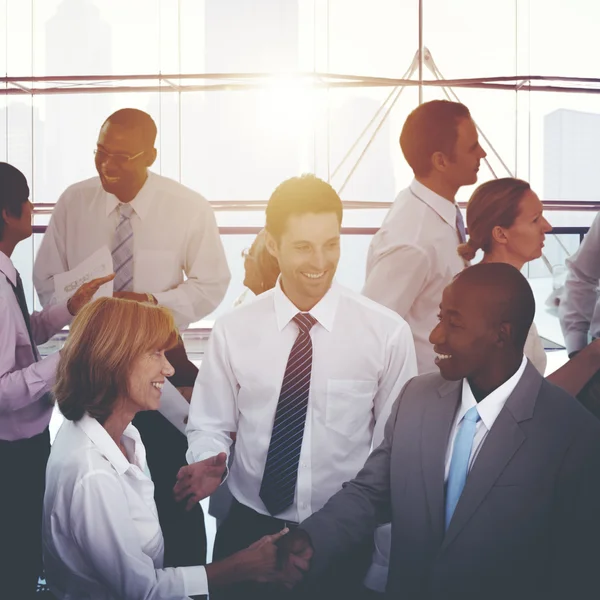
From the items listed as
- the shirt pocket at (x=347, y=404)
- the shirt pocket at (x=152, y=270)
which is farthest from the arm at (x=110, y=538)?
the shirt pocket at (x=152, y=270)

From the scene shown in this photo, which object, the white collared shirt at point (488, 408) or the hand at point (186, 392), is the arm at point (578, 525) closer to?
the white collared shirt at point (488, 408)

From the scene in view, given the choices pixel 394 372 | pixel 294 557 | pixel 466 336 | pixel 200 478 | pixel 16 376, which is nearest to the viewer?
pixel 466 336

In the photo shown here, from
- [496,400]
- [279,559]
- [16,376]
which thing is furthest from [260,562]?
[16,376]

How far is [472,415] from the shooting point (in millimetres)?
1696

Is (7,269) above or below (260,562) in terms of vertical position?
above

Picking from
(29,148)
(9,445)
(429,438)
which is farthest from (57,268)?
(29,148)

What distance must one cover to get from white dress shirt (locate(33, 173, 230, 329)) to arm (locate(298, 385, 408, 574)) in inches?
46.5

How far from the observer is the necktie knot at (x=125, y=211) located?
2.93 m

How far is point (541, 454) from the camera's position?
1580 mm

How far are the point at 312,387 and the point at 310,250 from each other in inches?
11.6

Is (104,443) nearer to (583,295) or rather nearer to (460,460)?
(460,460)

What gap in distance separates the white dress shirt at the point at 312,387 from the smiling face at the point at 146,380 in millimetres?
196

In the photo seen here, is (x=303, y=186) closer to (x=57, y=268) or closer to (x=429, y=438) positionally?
(x=429, y=438)

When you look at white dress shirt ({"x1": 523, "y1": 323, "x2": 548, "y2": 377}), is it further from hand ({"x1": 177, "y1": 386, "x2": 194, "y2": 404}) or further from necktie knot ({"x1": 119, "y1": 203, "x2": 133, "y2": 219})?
necktie knot ({"x1": 119, "y1": 203, "x2": 133, "y2": 219})
